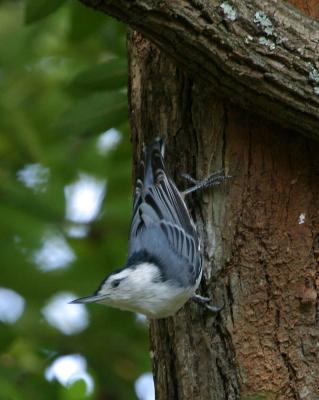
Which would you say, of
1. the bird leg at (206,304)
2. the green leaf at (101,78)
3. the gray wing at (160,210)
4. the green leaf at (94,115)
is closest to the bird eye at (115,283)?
the gray wing at (160,210)

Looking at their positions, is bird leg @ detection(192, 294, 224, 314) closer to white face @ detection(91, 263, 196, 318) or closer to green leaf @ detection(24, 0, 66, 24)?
white face @ detection(91, 263, 196, 318)

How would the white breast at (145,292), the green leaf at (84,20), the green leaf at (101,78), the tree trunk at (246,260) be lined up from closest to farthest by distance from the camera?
the tree trunk at (246,260) < the white breast at (145,292) < the green leaf at (101,78) < the green leaf at (84,20)

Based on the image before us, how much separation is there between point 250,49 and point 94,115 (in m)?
0.88

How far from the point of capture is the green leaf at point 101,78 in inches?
141

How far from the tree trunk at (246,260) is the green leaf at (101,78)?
1.00ft

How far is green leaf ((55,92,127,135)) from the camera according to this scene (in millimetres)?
3650

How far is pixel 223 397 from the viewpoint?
10.4 feet

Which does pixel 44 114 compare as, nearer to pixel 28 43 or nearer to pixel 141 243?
pixel 28 43

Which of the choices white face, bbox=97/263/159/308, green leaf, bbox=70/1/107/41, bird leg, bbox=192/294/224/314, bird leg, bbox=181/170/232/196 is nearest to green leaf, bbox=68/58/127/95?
green leaf, bbox=70/1/107/41

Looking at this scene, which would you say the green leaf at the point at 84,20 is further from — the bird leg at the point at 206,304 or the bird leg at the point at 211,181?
the bird leg at the point at 206,304

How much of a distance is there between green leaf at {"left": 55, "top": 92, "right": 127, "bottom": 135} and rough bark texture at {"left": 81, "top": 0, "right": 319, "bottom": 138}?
660 mm

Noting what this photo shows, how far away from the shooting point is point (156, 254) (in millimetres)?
3619

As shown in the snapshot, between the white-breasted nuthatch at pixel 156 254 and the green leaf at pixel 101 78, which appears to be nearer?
the white-breasted nuthatch at pixel 156 254

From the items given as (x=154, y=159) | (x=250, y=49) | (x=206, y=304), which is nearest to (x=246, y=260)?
(x=206, y=304)
